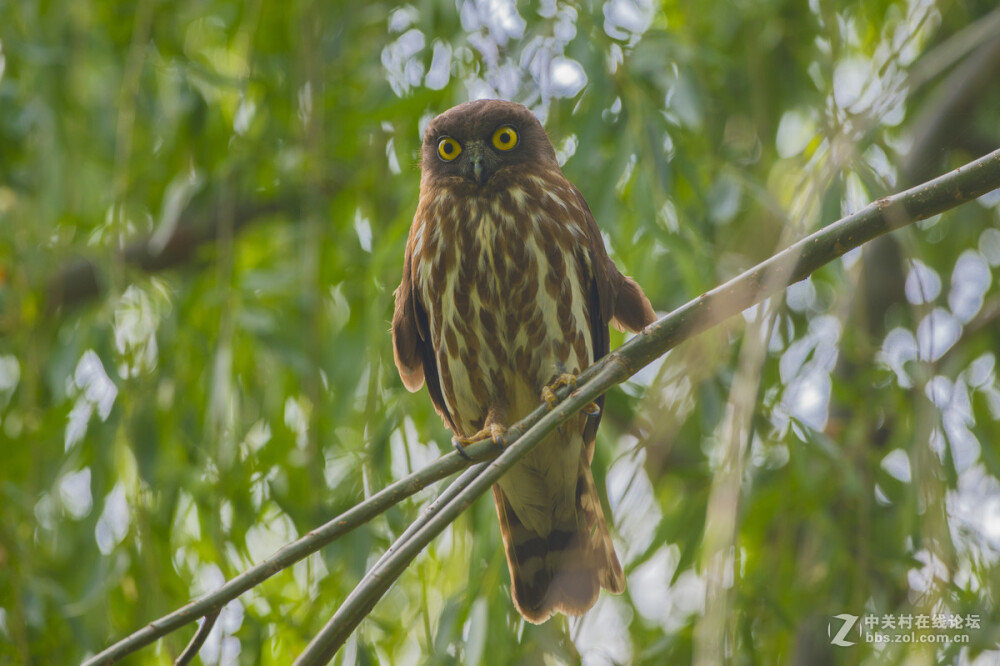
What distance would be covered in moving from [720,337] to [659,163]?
0.47 m

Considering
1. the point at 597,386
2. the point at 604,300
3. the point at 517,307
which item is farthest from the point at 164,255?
the point at 597,386

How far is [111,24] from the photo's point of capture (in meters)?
3.70

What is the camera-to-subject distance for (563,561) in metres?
2.99

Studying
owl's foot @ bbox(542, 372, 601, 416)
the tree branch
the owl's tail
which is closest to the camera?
owl's foot @ bbox(542, 372, 601, 416)

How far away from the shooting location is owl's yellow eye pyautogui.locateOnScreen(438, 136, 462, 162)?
2.94 meters

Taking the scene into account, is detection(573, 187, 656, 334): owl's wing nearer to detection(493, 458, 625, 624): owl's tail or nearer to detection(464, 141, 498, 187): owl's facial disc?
detection(464, 141, 498, 187): owl's facial disc

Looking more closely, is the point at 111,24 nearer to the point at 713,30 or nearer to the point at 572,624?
the point at 713,30

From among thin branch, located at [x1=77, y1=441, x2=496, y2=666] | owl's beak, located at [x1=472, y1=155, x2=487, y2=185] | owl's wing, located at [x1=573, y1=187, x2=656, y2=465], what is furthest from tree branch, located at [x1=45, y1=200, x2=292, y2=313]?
thin branch, located at [x1=77, y1=441, x2=496, y2=666]

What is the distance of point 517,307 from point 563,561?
781 millimetres

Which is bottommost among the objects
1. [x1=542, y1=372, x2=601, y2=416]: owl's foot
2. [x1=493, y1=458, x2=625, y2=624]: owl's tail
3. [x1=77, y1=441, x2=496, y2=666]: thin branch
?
[x1=493, y1=458, x2=625, y2=624]: owl's tail

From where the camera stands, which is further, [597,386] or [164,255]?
[164,255]

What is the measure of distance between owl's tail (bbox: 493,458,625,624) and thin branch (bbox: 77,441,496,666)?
3.22 ft

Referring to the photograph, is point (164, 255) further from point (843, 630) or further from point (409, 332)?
point (843, 630)

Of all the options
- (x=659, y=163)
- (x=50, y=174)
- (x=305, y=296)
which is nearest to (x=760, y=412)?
(x=659, y=163)
